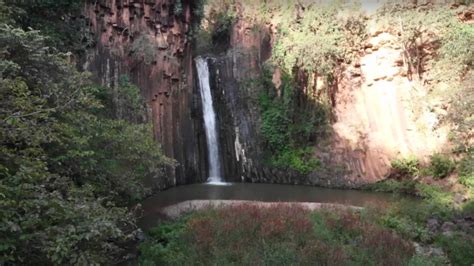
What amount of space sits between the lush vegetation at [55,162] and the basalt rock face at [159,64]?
4.24 m

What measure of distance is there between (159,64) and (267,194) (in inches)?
338

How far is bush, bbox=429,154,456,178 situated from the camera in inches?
783

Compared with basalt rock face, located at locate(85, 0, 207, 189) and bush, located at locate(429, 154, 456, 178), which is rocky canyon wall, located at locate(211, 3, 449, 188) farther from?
basalt rock face, located at locate(85, 0, 207, 189)

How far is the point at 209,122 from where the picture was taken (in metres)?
25.6

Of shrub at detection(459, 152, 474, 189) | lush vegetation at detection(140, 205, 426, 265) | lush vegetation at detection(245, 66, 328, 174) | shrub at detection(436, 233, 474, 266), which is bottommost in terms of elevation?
shrub at detection(436, 233, 474, 266)

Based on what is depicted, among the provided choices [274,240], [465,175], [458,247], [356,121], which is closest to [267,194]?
[356,121]

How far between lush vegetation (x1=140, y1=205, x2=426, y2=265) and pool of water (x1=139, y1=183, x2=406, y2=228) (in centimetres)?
531

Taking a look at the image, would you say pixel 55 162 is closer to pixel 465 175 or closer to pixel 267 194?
pixel 267 194

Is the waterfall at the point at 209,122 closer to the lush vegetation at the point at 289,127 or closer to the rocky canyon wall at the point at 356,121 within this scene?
the rocky canyon wall at the point at 356,121

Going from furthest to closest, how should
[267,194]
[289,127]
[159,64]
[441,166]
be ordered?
1. [289,127]
2. [159,64]
3. [267,194]
4. [441,166]

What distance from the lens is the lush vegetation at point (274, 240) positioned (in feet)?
28.6

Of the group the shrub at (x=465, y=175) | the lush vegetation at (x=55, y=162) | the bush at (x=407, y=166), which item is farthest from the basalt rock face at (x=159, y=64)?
the shrub at (x=465, y=175)

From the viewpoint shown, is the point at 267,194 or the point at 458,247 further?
the point at 267,194

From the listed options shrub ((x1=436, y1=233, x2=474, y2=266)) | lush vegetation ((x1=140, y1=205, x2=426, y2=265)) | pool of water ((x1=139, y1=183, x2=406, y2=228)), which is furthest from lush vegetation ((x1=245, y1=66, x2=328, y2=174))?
shrub ((x1=436, y1=233, x2=474, y2=266))
